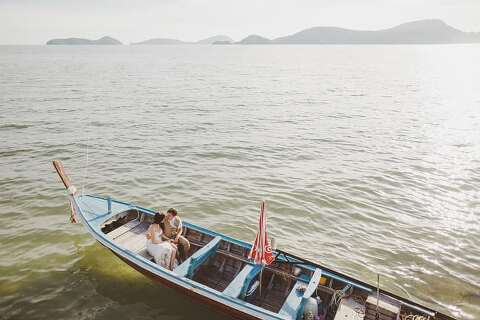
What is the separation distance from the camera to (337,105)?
48.3 m

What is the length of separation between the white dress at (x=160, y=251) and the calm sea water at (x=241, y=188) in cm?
129

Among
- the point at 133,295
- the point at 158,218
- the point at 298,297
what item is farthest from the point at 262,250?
the point at 133,295

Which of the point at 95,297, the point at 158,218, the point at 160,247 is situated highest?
the point at 158,218

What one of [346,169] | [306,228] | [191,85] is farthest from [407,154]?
[191,85]

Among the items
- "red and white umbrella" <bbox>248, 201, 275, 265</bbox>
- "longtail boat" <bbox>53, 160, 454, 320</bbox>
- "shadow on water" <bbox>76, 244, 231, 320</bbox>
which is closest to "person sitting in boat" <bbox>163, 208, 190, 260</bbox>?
"longtail boat" <bbox>53, 160, 454, 320</bbox>

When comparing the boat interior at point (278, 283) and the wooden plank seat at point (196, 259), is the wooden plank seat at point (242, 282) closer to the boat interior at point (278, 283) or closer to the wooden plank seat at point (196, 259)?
the boat interior at point (278, 283)

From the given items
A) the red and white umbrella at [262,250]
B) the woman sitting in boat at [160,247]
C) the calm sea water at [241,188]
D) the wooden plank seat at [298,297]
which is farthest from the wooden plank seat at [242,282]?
the woman sitting in boat at [160,247]

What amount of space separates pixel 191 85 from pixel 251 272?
5523 centimetres

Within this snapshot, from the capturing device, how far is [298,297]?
446 inches

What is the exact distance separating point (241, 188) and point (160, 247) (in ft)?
32.2

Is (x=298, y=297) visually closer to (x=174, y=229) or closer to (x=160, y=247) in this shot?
(x=160, y=247)

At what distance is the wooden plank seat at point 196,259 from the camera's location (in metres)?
12.1

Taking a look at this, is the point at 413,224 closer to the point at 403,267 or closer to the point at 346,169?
the point at 403,267

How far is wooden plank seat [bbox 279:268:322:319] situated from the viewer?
1073 cm
